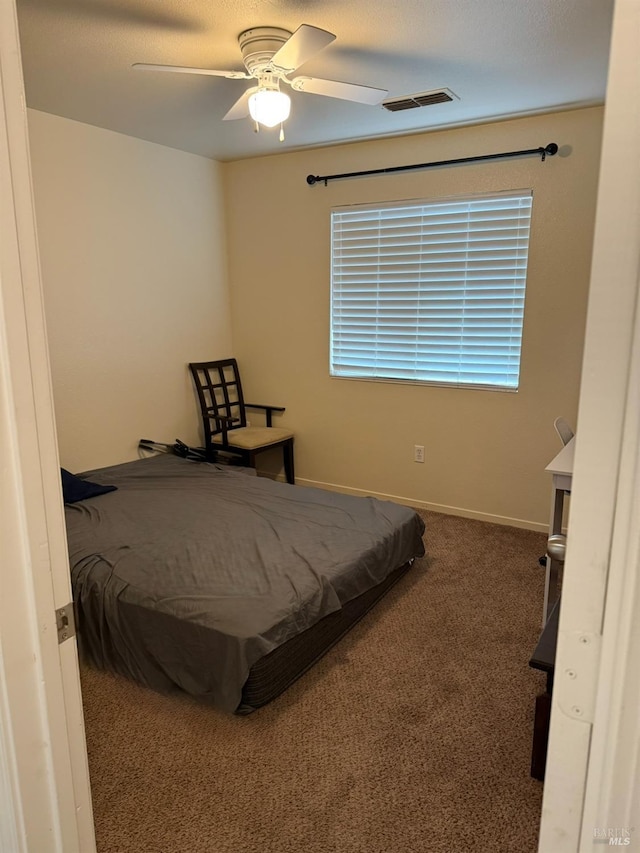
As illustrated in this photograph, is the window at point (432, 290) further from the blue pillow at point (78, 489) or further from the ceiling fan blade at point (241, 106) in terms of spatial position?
the blue pillow at point (78, 489)

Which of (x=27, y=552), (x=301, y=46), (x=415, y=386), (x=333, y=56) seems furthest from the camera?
(x=415, y=386)

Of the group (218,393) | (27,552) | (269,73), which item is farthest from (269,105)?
(218,393)

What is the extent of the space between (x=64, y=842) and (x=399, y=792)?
1158mm

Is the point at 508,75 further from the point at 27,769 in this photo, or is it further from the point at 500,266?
the point at 27,769

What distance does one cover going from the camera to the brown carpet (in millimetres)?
1640

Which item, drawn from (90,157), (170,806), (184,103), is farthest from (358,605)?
(90,157)

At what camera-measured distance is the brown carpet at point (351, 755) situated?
164cm

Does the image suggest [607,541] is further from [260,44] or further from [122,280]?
[122,280]

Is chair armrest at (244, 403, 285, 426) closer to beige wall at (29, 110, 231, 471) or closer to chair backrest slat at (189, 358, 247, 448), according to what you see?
chair backrest slat at (189, 358, 247, 448)

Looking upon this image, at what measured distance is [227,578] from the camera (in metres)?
2.43

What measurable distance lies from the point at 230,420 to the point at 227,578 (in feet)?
7.14

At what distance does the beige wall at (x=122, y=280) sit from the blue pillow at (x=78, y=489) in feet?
1.09

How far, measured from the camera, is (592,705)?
577mm

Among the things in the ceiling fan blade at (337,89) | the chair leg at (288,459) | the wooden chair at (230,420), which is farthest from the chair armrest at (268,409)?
the ceiling fan blade at (337,89)
